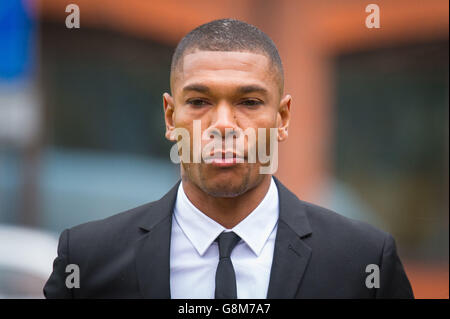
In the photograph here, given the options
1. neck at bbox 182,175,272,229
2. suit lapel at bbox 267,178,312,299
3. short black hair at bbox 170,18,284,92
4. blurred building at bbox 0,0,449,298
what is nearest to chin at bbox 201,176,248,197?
neck at bbox 182,175,272,229

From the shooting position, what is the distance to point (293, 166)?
41.7ft

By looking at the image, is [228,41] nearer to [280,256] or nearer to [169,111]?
[169,111]

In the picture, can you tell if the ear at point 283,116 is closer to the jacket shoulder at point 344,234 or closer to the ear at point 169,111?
the jacket shoulder at point 344,234

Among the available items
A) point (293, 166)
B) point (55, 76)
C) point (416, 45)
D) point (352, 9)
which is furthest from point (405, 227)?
point (55, 76)

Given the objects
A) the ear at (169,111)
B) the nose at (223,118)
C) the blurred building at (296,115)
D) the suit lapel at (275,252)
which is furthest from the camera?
the blurred building at (296,115)

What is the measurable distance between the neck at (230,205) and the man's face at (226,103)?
4.6 inches

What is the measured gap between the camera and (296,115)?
41.6 feet

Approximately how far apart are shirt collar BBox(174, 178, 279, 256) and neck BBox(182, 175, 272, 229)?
Result: 1.0 inches

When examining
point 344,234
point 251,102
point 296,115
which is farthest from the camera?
point 296,115

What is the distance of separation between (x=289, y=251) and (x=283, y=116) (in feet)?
2.32

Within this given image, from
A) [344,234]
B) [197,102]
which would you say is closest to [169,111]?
[197,102]

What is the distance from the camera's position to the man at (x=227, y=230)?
3.06 m

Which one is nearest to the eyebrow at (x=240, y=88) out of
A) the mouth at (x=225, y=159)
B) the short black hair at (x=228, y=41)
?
the short black hair at (x=228, y=41)

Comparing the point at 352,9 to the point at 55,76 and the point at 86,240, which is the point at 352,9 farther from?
the point at 86,240
